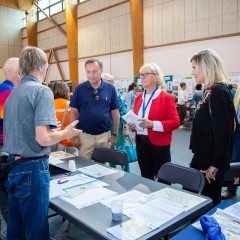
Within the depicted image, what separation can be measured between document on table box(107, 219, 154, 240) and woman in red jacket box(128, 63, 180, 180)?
1.23 metres

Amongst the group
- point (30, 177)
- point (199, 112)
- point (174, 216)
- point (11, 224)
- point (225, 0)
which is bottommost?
point (11, 224)

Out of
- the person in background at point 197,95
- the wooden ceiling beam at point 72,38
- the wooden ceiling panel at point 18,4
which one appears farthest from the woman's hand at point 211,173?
the wooden ceiling panel at point 18,4

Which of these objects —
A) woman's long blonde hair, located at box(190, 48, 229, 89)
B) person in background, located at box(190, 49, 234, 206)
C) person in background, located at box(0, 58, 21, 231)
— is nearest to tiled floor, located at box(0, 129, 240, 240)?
person in background, located at box(0, 58, 21, 231)

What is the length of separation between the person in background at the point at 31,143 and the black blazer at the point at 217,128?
98 cm

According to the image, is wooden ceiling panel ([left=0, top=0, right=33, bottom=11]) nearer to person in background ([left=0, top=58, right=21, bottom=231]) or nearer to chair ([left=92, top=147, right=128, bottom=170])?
person in background ([left=0, top=58, right=21, bottom=231])

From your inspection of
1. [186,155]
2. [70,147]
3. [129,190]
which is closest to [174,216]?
[129,190]

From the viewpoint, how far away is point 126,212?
1370 mm

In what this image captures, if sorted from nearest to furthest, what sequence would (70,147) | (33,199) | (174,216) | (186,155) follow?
(174,216), (33,199), (70,147), (186,155)

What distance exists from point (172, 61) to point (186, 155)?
4.78 m

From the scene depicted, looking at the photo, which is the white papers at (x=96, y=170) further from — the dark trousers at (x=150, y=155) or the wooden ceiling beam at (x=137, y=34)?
the wooden ceiling beam at (x=137, y=34)

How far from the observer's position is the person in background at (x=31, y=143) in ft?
4.69

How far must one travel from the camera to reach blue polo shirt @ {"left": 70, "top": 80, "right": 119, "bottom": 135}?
279 centimetres

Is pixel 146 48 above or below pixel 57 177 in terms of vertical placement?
above

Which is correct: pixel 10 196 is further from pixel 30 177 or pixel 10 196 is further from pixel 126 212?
pixel 126 212
